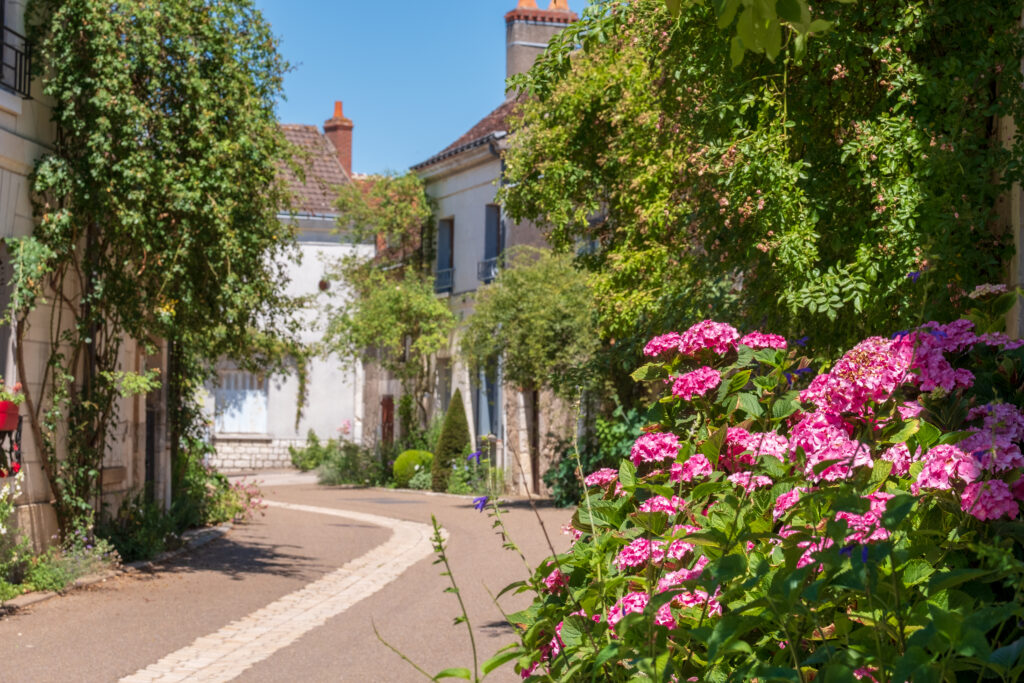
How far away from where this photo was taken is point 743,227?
23.1 ft

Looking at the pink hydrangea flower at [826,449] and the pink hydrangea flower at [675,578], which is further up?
the pink hydrangea flower at [826,449]

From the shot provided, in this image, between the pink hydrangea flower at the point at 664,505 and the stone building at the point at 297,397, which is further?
the stone building at the point at 297,397

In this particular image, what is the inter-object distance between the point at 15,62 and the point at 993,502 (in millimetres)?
9135

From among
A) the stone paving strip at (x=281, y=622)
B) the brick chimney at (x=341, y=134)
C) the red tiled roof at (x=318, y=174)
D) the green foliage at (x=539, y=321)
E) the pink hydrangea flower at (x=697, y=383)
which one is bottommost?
the stone paving strip at (x=281, y=622)

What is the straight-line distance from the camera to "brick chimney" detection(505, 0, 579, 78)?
1066 inches

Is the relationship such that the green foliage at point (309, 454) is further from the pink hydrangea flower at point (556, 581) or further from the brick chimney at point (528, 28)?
the pink hydrangea flower at point (556, 581)

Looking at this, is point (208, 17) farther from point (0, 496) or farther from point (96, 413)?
point (0, 496)

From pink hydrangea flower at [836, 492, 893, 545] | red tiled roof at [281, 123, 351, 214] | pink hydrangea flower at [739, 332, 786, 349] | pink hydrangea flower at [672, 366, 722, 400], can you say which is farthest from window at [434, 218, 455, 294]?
pink hydrangea flower at [836, 492, 893, 545]

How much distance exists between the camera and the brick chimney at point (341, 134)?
115ft

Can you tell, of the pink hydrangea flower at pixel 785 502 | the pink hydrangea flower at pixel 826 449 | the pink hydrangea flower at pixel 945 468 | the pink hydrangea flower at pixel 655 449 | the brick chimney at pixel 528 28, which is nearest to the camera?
the pink hydrangea flower at pixel 945 468

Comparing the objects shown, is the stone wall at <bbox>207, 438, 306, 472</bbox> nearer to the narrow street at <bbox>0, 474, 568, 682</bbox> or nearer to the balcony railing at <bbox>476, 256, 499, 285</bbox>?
the balcony railing at <bbox>476, 256, 499, 285</bbox>

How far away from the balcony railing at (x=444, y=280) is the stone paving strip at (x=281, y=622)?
13.4m

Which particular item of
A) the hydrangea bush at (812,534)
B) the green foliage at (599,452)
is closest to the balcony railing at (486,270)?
the green foliage at (599,452)

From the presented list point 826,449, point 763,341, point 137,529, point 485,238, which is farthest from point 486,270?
point 826,449
